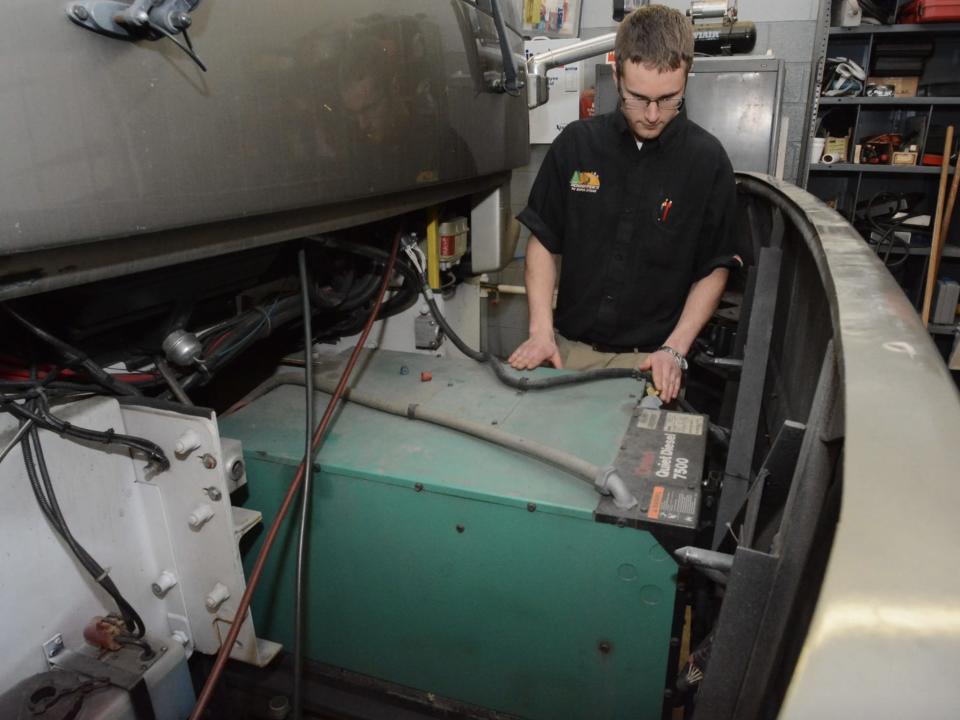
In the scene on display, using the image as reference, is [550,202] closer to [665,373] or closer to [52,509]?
[665,373]

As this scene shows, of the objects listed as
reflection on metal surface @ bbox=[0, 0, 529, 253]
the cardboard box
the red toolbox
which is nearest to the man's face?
reflection on metal surface @ bbox=[0, 0, 529, 253]

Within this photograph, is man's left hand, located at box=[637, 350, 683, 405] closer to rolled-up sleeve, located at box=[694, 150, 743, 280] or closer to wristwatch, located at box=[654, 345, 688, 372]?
wristwatch, located at box=[654, 345, 688, 372]

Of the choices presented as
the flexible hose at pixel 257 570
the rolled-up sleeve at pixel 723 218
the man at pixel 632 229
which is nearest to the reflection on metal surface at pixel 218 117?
the flexible hose at pixel 257 570

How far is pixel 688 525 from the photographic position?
0.76 m

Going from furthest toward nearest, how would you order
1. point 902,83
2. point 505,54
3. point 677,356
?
point 902,83 < point 677,356 < point 505,54

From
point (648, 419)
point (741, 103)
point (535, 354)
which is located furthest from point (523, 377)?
point (741, 103)

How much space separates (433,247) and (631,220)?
436 millimetres

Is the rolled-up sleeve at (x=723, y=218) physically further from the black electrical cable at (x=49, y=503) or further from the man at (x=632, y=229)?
the black electrical cable at (x=49, y=503)

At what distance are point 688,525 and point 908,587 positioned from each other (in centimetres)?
60

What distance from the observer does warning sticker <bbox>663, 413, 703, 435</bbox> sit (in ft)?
3.26

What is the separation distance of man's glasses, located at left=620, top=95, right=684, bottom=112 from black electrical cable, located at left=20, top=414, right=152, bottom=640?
3.64 ft

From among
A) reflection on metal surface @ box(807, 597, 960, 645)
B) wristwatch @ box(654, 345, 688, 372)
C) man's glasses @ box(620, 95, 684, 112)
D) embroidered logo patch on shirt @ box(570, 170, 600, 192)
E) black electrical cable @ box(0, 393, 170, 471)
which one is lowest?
wristwatch @ box(654, 345, 688, 372)

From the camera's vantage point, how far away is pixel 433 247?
1.40 m

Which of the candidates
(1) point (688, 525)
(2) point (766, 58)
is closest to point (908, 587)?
(1) point (688, 525)
